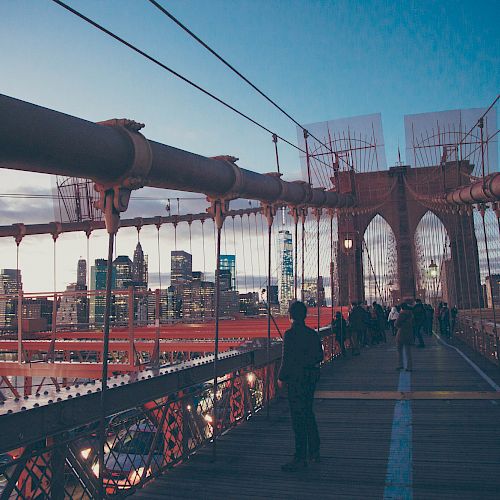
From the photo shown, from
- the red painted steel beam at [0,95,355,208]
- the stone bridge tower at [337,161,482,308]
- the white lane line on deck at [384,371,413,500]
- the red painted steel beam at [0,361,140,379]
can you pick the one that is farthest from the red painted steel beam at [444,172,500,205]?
the stone bridge tower at [337,161,482,308]

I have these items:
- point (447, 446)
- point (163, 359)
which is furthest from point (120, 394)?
point (163, 359)

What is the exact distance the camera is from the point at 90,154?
3.51 metres

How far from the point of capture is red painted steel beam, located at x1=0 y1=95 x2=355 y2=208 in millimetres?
2982

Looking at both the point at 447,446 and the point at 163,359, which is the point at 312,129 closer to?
the point at 163,359

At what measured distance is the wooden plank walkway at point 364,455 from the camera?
13.9 feet

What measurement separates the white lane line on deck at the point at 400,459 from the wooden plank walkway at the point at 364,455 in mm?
11

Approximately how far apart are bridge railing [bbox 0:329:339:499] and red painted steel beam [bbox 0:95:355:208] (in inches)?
68.9

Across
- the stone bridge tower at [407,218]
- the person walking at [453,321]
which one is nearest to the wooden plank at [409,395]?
the person walking at [453,321]

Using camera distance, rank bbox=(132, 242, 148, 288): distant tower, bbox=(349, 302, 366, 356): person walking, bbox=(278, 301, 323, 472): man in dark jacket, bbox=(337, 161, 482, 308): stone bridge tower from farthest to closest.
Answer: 1. bbox=(337, 161, 482, 308): stone bridge tower
2. bbox=(132, 242, 148, 288): distant tower
3. bbox=(349, 302, 366, 356): person walking
4. bbox=(278, 301, 323, 472): man in dark jacket

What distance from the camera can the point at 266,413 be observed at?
7184mm

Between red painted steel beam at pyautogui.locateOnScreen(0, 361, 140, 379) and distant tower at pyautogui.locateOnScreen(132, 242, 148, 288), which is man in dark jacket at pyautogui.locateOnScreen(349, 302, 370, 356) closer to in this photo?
distant tower at pyautogui.locateOnScreen(132, 242, 148, 288)

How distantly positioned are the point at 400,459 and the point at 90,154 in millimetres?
4139

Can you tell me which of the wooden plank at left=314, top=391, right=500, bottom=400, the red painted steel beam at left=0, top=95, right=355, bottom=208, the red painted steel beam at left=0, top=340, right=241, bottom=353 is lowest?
the wooden plank at left=314, top=391, right=500, bottom=400

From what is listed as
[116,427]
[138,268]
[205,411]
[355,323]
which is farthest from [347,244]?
[116,427]
